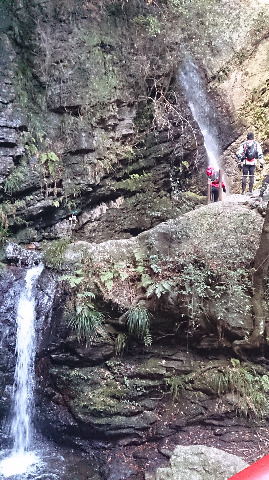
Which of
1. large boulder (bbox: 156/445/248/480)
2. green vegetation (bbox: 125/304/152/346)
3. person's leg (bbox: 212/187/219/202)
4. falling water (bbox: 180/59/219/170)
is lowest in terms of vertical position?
large boulder (bbox: 156/445/248/480)

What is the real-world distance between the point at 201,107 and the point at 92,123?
4.36 metres

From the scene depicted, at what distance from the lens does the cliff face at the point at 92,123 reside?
8469mm

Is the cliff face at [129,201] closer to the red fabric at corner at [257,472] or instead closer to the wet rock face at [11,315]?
the wet rock face at [11,315]

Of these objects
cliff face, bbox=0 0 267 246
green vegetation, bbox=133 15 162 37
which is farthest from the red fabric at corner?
green vegetation, bbox=133 15 162 37

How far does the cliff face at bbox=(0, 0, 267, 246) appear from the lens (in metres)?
8.47

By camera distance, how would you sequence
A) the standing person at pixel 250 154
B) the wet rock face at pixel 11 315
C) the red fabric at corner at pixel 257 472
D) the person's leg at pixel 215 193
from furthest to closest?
the person's leg at pixel 215 193 → the standing person at pixel 250 154 → the wet rock face at pixel 11 315 → the red fabric at corner at pixel 257 472

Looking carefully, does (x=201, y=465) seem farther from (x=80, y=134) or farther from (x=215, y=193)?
(x=80, y=134)

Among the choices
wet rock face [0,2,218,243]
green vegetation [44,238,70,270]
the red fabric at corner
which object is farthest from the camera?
wet rock face [0,2,218,243]

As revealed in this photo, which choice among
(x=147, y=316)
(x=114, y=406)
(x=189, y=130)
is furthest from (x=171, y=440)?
(x=189, y=130)

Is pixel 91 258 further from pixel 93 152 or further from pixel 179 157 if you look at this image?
pixel 179 157

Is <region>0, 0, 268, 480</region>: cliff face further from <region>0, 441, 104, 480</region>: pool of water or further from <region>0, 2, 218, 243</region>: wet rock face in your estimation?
<region>0, 441, 104, 480</region>: pool of water

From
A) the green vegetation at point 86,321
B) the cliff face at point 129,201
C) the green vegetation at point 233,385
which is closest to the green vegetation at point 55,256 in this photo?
the cliff face at point 129,201

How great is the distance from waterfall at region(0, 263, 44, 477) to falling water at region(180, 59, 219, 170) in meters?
7.80

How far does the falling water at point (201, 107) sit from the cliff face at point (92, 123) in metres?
0.57
